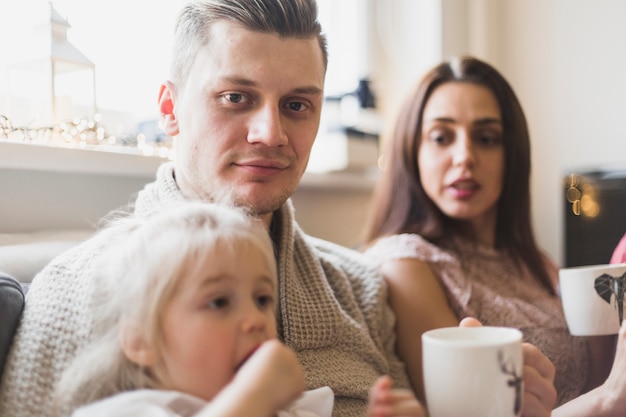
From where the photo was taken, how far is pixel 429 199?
58.2 inches

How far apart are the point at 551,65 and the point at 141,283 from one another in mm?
1872

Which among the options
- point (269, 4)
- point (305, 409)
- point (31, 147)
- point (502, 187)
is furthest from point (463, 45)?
point (305, 409)

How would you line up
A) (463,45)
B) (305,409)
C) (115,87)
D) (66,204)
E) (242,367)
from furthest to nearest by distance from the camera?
(463,45), (115,87), (66,204), (305,409), (242,367)

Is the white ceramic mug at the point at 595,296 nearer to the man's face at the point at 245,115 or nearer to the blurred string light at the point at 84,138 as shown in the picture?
the man's face at the point at 245,115

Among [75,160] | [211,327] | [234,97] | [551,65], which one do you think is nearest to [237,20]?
[234,97]

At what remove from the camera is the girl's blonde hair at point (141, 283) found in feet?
2.36

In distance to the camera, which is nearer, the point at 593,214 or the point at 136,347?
the point at 136,347

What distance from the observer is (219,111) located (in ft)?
3.34

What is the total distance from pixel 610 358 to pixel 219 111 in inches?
32.9

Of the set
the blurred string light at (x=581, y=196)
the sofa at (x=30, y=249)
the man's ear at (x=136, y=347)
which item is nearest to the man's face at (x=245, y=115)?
the sofa at (x=30, y=249)

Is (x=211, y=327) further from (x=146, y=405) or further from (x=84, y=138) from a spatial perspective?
(x=84, y=138)

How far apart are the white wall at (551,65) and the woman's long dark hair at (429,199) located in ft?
2.08

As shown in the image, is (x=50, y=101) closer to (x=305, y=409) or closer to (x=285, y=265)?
(x=285, y=265)

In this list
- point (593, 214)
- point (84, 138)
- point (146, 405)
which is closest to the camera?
point (146, 405)
